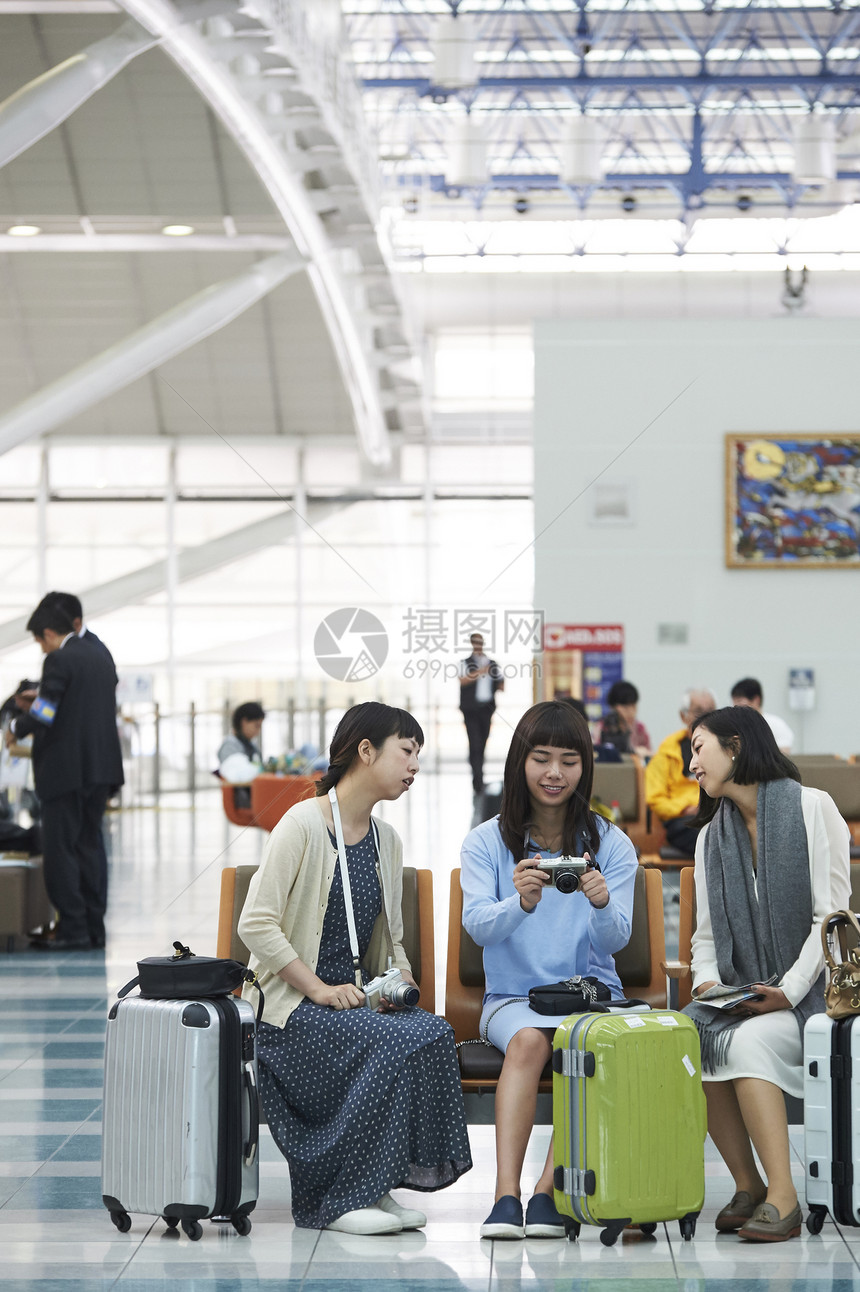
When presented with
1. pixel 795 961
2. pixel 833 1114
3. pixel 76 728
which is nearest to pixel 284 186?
pixel 76 728

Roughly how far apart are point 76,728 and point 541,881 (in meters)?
4.67

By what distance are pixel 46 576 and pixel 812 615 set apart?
14569 millimetres

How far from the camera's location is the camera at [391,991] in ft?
11.5

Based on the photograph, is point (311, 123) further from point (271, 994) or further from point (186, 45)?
point (271, 994)

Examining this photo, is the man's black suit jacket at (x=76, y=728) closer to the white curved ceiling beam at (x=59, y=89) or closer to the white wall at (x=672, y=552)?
the white wall at (x=672, y=552)

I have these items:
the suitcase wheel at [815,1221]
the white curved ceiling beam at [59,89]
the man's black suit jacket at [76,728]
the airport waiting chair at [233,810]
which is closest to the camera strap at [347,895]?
the suitcase wheel at [815,1221]

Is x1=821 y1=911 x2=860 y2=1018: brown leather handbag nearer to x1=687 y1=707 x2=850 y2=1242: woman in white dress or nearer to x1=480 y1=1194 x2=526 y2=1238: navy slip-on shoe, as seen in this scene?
x1=687 y1=707 x2=850 y2=1242: woman in white dress

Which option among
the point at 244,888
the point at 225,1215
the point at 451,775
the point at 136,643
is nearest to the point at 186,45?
the point at 244,888

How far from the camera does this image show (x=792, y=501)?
11734 millimetres

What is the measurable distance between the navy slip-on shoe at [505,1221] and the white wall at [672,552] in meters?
8.30

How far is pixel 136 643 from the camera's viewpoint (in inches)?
909

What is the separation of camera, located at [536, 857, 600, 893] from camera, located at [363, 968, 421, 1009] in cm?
40

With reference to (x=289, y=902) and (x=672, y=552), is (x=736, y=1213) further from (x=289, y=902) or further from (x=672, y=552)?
(x=672, y=552)

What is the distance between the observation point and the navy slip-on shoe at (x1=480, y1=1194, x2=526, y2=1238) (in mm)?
3311
